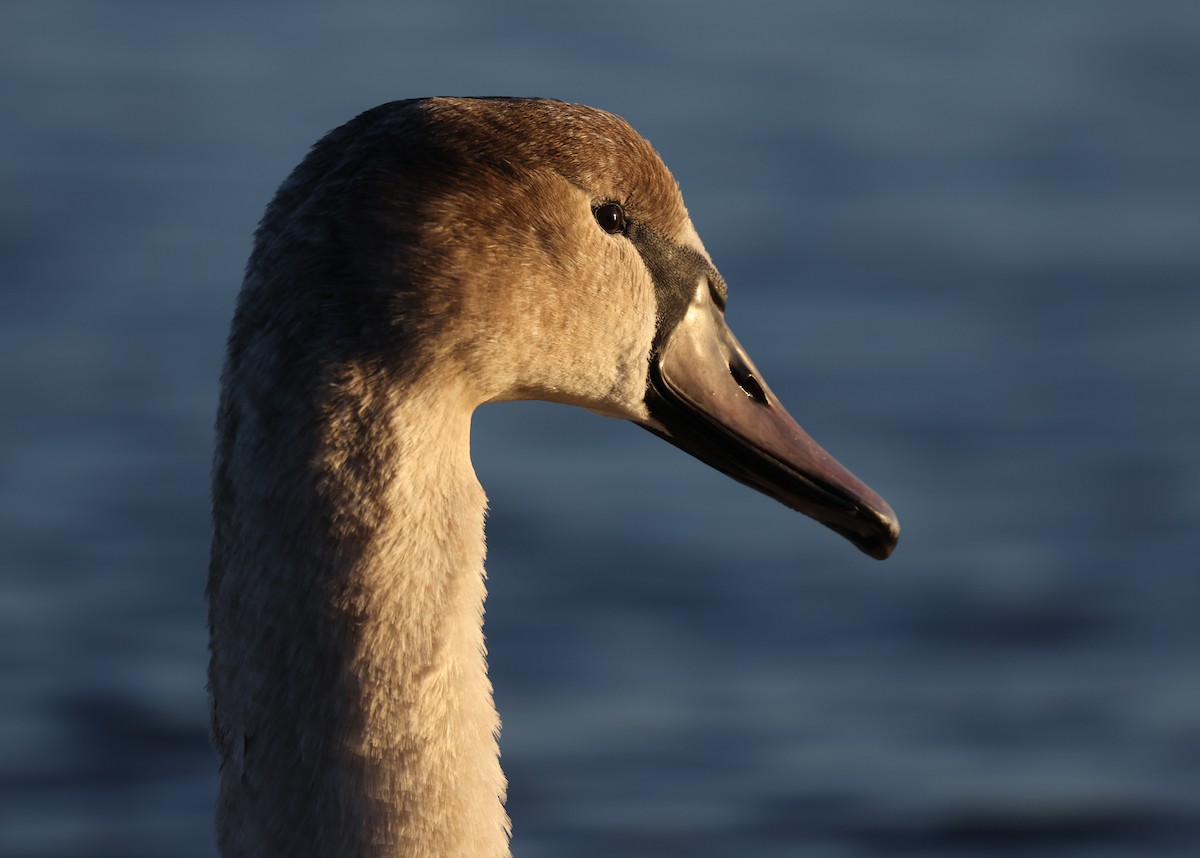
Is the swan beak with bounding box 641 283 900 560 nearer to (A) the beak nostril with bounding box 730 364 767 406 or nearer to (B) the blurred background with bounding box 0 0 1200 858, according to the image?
(A) the beak nostril with bounding box 730 364 767 406

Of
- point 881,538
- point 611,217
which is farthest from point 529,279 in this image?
point 881,538

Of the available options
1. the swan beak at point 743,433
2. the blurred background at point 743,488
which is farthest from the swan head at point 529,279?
the blurred background at point 743,488

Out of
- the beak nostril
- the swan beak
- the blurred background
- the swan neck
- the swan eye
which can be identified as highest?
the blurred background

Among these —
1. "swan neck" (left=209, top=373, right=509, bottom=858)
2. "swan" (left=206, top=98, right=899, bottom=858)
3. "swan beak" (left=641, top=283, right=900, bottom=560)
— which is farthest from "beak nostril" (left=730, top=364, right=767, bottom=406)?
"swan neck" (left=209, top=373, right=509, bottom=858)

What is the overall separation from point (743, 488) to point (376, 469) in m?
5.16

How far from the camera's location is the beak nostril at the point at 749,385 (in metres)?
4.11

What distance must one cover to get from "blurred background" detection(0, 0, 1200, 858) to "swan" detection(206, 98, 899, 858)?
354cm

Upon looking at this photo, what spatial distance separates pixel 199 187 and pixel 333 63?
47.1 inches

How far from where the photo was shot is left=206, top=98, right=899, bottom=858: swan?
332 centimetres

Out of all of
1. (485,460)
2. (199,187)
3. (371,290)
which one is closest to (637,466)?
(485,460)

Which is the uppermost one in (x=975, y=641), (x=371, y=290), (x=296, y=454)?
(x=975, y=641)

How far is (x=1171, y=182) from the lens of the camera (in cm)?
1036

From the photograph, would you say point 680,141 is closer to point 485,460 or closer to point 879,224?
point 879,224

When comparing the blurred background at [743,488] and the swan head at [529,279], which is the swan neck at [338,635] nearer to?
the swan head at [529,279]
